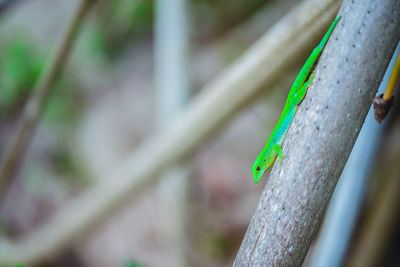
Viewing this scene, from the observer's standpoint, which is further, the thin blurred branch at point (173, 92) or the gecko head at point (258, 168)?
the thin blurred branch at point (173, 92)

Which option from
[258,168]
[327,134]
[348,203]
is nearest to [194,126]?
[258,168]

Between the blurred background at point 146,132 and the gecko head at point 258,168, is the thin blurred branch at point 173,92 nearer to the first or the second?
the blurred background at point 146,132

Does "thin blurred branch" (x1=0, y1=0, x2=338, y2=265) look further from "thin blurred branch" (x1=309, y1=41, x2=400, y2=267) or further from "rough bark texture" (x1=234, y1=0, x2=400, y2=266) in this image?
"thin blurred branch" (x1=309, y1=41, x2=400, y2=267)

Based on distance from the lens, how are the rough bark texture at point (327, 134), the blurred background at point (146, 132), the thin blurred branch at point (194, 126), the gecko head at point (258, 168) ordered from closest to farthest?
the rough bark texture at point (327, 134), the thin blurred branch at point (194, 126), the gecko head at point (258, 168), the blurred background at point (146, 132)

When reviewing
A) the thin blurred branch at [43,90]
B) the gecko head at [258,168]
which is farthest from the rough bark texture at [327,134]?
the thin blurred branch at [43,90]

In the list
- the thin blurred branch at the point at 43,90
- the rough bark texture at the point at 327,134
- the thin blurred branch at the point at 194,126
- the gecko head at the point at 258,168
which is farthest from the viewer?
the thin blurred branch at the point at 43,90

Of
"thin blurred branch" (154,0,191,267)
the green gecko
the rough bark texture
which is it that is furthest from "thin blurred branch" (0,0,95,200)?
the rough bark texture

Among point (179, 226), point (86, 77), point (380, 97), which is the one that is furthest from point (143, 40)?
point (380, 97)

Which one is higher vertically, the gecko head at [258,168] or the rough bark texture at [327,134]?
the gecko head at [258,168]
